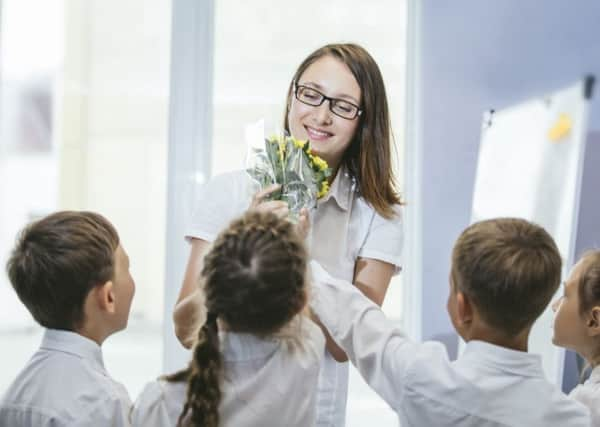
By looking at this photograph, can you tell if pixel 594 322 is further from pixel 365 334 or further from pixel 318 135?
pixel 318 135

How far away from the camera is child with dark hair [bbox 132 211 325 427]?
1354 mm

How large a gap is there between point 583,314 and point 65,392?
1.16m

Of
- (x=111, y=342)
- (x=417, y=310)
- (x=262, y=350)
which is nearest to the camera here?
(x=262, y=350)

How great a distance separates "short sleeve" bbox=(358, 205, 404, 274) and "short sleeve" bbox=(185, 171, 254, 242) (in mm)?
302

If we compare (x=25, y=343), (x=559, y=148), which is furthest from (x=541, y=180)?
(x=25, y=343)

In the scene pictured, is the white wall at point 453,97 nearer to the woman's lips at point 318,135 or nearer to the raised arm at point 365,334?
the woman's lips at point 318,135

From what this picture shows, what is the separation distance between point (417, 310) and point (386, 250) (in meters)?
1.50

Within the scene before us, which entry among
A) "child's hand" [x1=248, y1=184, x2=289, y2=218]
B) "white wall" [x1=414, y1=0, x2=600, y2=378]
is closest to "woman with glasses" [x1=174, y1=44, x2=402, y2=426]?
"child's hand" [x1=248, y1=184, x2=289, y2=218]

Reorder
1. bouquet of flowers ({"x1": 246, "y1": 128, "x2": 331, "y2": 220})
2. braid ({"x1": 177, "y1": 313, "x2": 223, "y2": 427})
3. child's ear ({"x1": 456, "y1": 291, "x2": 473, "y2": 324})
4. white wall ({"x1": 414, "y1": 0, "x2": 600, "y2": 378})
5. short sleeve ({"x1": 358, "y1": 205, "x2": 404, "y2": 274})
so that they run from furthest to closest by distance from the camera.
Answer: white wall ({"x1": 414, "y1": 0, "x2": 600, "y2": 378}) → short sleeve ({"x1": 358, "y1": 205, "x2": 404, "y2": 274}) → bouquet of flowers ({"x1": 246, "y1": 128, "x2": 331, "y2": 220}) → child's ear ({"x1": 456, "y1": 291, "x2": 473, "y2": 324}) → braid ({"x1": 177, "y1": 313, "x2": 223, "y2": 427})

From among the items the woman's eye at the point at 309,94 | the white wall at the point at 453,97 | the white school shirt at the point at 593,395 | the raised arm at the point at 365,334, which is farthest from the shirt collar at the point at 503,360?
the white wall at the point at 453,97

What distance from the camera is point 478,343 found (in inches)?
57.6

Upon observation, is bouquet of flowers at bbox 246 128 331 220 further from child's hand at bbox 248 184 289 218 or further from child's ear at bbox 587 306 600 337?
child's ear at bbox 587 306 600 337

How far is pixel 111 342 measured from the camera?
3.44 metres

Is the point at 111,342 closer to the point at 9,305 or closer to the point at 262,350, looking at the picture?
the point at 9,305
